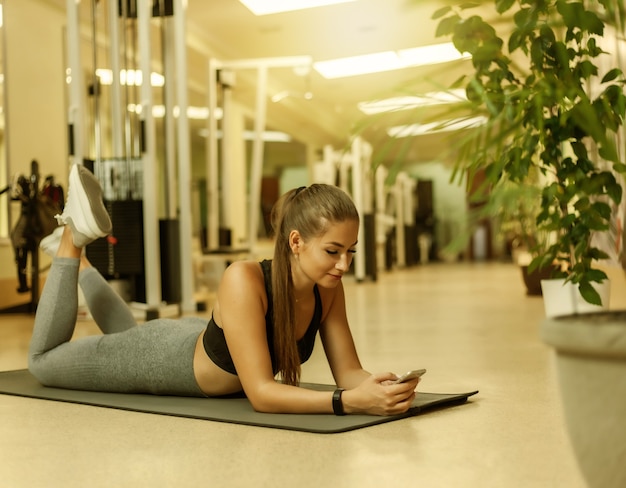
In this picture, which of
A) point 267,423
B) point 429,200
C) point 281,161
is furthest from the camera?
A: point 281,161

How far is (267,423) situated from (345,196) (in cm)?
54

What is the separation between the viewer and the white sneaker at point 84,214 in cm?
246

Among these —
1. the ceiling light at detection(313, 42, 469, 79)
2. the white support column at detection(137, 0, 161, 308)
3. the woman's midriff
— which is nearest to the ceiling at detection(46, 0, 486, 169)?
the ceiling light at detection(313, 42, 469, 79)

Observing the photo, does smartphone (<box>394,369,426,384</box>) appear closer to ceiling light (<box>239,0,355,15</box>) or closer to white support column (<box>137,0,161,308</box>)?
white support column (<box>137,0,161,308</box>)

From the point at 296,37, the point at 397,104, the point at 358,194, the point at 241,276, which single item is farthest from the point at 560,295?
the point at 296,37

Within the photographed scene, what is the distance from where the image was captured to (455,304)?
5.83 m

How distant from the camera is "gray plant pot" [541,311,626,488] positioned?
93 cm

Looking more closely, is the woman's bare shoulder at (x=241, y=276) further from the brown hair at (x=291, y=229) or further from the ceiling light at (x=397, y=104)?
the ceiling light at (x=397, y=104)

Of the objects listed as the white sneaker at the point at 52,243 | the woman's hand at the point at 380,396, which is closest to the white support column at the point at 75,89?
the white sneaker at the point at 52,243

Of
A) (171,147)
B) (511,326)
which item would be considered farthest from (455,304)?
(171,147)

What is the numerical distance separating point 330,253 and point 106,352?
82cm

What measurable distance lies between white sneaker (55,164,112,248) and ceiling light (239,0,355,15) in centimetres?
500

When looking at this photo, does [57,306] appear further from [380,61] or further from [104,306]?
[380,61]

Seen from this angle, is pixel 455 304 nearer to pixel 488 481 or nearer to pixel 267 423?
pixel 267 423
